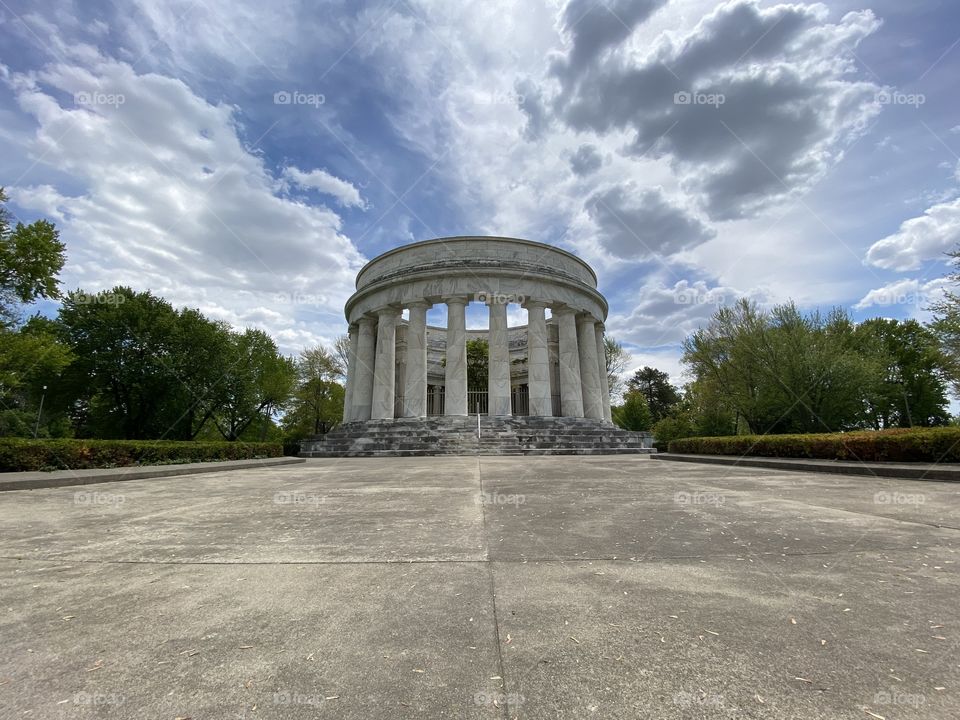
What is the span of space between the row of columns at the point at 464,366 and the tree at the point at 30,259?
57.0 ft

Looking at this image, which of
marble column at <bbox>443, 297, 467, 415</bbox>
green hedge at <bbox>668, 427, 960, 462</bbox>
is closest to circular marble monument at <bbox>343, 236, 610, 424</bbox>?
marble column at <bbox>443, 297, 467, 415</bbox>

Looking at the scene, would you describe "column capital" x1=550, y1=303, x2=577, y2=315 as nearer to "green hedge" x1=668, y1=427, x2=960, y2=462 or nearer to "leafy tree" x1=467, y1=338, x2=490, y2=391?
"leafy tree" x1=467, y1=338, x2=490, y2=391

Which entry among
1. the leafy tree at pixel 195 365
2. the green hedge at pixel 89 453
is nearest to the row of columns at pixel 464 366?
the leafy tree at pixel 195 365

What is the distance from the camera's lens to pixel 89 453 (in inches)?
508

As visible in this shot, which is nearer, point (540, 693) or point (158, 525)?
point (540, 693)

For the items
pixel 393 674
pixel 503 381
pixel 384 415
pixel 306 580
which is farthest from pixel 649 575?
pixel 384 415

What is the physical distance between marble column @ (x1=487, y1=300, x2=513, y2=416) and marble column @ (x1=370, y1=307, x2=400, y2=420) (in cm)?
729

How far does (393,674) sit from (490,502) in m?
5.23

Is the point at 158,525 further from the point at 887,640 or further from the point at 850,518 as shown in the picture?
the point at 850,518

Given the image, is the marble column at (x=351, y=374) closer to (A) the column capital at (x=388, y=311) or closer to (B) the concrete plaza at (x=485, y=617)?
(A) the column capital at (x=388, y=311)

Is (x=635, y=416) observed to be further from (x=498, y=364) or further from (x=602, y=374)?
(x=498, y=364)

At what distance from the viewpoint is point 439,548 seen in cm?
439

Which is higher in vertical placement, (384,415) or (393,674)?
(384,415)

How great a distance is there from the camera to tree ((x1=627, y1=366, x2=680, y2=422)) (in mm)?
68575
